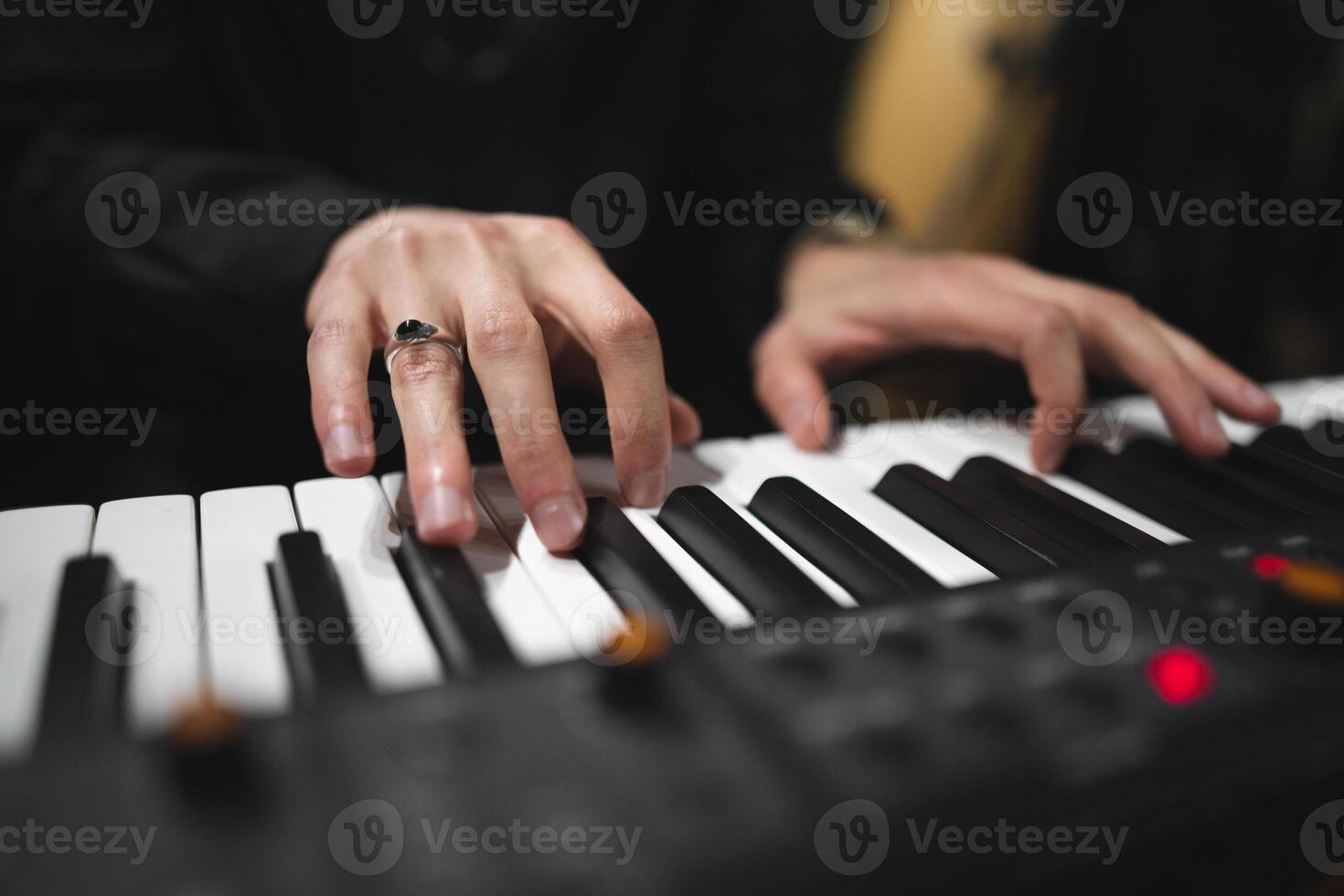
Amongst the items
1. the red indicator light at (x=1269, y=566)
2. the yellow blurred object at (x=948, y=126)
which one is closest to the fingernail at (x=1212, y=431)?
the red indicator light at (x=1269, y=566)

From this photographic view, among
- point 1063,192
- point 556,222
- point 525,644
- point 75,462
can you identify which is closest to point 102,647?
point 525,644

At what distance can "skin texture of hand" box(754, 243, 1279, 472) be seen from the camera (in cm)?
75

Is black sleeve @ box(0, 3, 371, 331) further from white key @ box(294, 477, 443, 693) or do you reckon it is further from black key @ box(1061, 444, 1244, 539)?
black key @ box(1061, 444, 1244, 539)

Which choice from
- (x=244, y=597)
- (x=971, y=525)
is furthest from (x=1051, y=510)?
(x=244, y=597)

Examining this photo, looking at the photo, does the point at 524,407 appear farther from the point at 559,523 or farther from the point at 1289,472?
the point at 1289,472

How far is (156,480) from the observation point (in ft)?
3.03

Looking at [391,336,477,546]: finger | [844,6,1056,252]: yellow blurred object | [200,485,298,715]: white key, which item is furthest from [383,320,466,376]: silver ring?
[844,6,1056,252]: yellow blurred object

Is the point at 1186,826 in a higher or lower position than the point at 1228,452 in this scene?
lower

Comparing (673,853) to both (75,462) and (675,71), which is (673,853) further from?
(675,71)

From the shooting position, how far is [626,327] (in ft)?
2.02

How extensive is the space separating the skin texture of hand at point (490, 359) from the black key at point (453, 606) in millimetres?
17

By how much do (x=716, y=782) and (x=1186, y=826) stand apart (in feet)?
0.62

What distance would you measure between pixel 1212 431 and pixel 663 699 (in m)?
0.58

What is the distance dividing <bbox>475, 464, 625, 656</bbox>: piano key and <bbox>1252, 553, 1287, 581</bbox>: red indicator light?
1.15ft
